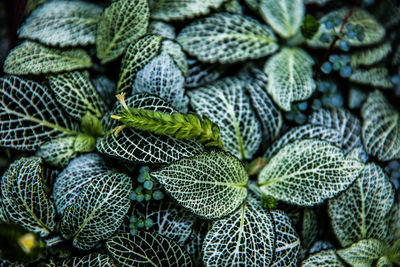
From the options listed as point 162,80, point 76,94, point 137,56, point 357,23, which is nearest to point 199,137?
point 162,80

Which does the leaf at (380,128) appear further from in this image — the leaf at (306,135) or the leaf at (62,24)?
the leaf at (62,24)

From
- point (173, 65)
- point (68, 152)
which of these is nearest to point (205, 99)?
point (173, 65)

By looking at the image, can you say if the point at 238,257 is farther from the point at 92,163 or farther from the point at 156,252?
the point at 92,163

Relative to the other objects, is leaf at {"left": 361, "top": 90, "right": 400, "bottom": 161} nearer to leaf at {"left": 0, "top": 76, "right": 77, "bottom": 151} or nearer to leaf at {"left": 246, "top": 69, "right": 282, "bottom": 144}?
leaf at {"left": 246, "top": 69, "right": 282, "bottom": 144}

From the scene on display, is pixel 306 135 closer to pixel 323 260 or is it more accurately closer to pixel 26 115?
pixel 323 260

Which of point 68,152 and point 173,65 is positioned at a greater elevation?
point 173,65
